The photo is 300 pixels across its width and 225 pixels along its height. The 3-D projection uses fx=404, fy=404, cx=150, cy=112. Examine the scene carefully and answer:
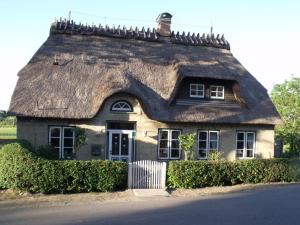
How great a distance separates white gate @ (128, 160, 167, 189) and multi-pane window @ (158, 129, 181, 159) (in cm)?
583

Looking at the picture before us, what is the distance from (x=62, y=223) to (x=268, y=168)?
35.8ft

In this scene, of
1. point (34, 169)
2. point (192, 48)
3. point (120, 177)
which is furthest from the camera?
point (192, 48)

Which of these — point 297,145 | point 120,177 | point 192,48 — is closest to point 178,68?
point 192,48

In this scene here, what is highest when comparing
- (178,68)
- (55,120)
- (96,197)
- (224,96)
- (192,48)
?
(192,48)

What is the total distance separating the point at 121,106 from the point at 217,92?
6.37m

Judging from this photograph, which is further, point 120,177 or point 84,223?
point 120,177

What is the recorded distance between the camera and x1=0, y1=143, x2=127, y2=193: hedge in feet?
46.7

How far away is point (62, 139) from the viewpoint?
21.3 m

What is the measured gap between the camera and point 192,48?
90.6 ft

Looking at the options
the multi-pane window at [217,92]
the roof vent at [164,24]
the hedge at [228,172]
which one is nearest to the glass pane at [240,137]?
the multi-pane window at [217,92]

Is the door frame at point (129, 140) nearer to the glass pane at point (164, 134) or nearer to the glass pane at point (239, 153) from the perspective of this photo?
the glass pane at point (164, 134)

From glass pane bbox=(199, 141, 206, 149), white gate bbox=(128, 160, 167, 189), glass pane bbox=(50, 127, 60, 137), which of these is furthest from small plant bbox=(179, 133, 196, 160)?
glass pane bbox=(50, 127, 60, 137)

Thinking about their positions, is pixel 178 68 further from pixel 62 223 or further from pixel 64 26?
pixel 62 223

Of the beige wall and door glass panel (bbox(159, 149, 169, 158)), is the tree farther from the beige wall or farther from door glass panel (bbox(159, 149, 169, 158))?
door glass panel (bbox(159, 149, 169, 158))
